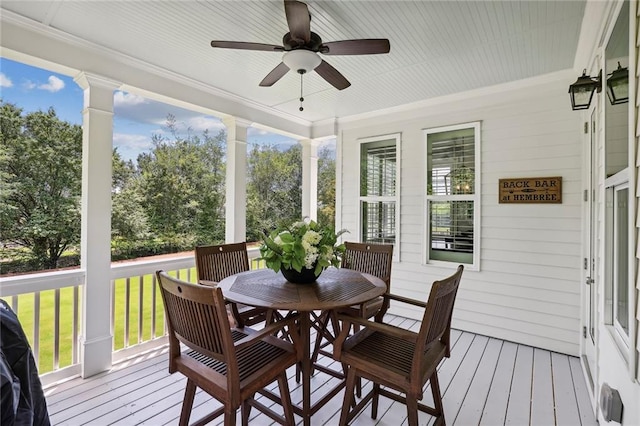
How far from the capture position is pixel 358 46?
2.07m

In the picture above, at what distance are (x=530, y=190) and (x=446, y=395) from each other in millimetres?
2271

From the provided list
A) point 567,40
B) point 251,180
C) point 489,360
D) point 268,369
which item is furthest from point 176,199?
point 567,40

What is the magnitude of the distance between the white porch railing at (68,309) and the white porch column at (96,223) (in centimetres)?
10

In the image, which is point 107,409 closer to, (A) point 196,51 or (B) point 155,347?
(B) point 155,347

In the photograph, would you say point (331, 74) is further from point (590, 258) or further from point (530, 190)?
point (590, 258)

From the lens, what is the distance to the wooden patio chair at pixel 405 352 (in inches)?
61.3

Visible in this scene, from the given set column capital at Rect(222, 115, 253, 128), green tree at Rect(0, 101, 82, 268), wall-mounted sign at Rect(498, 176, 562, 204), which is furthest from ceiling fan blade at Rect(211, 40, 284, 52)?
green tree at Rect(0, 101, 82, 268)

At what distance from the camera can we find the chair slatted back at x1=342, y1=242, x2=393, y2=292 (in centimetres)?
304

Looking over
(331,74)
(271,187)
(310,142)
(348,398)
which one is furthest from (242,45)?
(271,187)

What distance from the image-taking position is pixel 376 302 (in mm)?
2801

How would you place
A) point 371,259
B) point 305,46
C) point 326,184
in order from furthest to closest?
point 326,184
point 371,259
point 305,46

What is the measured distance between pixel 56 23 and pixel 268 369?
2.94 metres

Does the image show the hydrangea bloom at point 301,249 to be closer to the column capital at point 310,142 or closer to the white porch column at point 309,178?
the white porch column at point 309,178

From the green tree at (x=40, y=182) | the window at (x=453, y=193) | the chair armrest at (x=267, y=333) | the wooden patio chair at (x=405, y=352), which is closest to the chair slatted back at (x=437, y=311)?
the wooden patio chair at (x=405, y=352)
